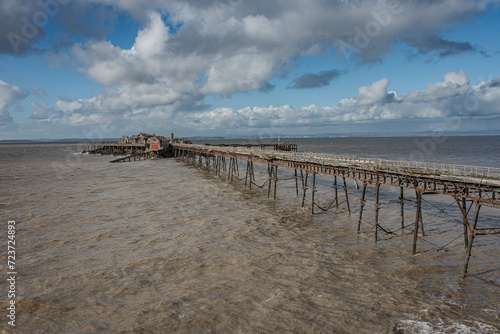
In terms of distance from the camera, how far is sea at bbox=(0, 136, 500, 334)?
12.8 metres

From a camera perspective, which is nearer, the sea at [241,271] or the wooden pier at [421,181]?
the sea at [241,271]

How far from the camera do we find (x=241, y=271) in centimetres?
1736

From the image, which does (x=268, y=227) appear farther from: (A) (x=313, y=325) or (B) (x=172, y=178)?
(B) (x=172, y=178)

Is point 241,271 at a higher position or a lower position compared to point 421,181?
lower

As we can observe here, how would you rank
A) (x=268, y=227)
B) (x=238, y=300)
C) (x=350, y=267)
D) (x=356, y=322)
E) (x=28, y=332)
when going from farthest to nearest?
(x=268, y=227)
(x=350, y=267)
(x=238, y=300)
(x=356, y=322)
(x=28, y=332)

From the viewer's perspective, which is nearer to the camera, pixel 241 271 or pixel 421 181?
pixel 241 271

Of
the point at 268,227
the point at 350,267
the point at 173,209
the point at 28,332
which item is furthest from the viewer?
the point at 173,209

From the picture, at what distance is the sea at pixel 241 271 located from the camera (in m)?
12.8

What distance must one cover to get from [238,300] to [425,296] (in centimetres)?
927

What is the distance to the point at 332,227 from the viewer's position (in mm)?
26531

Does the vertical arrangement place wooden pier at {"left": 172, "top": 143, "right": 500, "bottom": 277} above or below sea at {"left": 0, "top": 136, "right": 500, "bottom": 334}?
above

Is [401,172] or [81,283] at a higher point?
[401,172]

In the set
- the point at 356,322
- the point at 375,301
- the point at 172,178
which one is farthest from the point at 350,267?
the point at 172,178

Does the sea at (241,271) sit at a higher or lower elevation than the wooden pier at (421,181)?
lower
